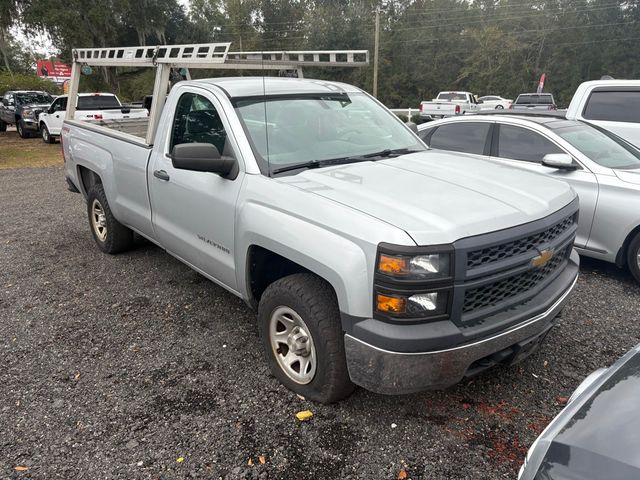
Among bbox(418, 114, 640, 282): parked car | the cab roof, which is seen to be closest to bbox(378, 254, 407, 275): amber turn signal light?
the cab roof

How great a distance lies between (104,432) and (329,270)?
5.29ft

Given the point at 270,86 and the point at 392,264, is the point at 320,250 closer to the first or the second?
the point at 392,264

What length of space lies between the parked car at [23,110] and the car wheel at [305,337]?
19223 mm

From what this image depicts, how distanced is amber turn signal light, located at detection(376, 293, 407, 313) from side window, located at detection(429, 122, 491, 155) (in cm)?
398

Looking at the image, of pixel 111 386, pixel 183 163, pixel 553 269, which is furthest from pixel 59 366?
pixel 553 269

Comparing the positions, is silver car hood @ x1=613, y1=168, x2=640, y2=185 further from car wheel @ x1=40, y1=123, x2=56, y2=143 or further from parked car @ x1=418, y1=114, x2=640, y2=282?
car wheel @ x1=40, y1=123, x2=56, y2=143

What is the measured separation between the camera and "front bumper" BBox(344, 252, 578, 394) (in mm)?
2342

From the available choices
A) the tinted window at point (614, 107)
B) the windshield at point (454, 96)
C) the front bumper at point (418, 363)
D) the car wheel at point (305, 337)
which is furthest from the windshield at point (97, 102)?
the windshield at point (454, 96)

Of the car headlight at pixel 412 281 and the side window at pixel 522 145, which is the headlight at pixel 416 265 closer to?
the car headlight at pixel 412 281

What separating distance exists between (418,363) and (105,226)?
4273mm

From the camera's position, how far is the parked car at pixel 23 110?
1848 centimetres

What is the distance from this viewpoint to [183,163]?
304 cm

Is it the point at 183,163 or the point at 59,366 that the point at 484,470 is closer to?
the point at 183,163

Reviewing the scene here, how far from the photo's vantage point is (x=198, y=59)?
374 centimetres
